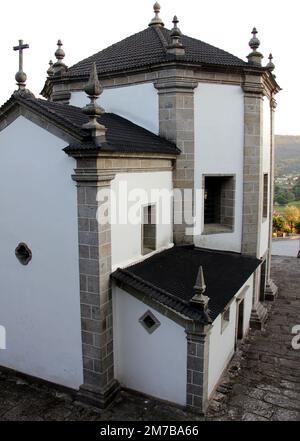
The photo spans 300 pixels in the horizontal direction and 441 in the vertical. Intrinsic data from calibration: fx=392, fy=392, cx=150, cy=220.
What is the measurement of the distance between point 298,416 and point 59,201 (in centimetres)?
698

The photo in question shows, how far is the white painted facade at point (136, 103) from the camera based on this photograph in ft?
38.2

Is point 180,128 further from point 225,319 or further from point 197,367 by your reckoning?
point 197,367

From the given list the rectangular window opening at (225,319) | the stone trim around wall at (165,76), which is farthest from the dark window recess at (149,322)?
the stone trim around wall at (165,76)

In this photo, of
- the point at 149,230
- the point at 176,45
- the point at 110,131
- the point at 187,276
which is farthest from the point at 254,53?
the point at 187,276

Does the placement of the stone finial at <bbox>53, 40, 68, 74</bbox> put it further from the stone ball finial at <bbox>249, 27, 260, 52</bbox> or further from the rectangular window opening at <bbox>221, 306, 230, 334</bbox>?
the rectangular window opening at <bbox>221, 306, 230, 334</bbox>

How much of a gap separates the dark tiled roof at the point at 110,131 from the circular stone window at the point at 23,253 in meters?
2.84

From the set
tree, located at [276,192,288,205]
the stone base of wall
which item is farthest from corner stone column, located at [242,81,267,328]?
tree, located at [276,192,288,205]

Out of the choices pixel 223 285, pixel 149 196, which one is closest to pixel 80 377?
pixel 223 285

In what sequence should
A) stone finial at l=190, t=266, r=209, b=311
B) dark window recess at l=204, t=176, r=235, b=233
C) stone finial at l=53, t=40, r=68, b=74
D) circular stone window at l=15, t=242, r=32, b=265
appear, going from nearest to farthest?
stone finial at l=190, t=266, r=209, b=311
circular stone window at l=15, t=242, r=32, b=265
dark window recess at l=204, t=176, r=235, b=233
stone finial at l=53, t=40, r=68, b=74

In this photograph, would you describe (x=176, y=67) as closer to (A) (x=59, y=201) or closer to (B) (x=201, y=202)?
(B) (x=201, y=202)

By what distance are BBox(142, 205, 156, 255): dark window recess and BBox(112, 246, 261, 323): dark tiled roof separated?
0.30 metres

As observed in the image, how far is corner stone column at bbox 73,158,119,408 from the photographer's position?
8.28 meters

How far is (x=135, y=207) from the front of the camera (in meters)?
9.59

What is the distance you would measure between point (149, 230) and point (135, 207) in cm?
144
